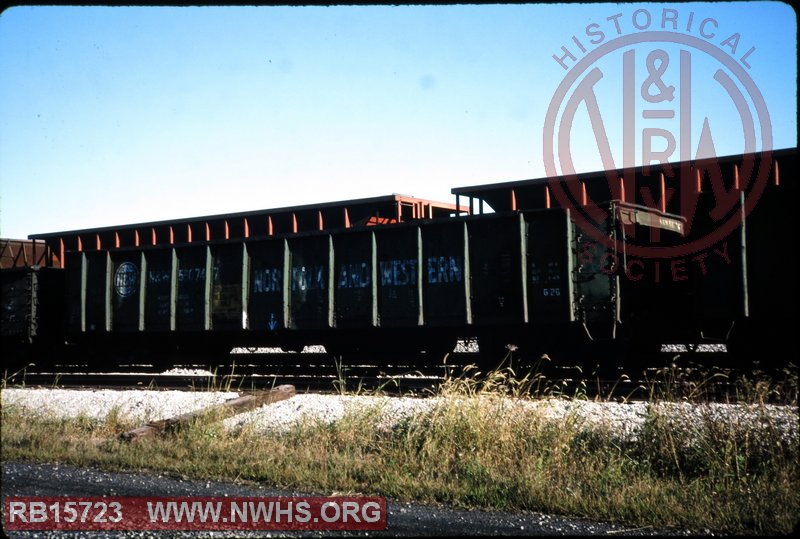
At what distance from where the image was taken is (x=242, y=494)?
5.45m

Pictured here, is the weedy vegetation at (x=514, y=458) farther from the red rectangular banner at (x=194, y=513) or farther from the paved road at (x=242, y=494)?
the red rectangular banner at (x=194, y=513)

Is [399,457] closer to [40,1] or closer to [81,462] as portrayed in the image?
[81,462]

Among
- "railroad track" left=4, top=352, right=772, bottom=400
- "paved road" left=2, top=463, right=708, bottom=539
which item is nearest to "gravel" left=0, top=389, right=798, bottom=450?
"railroad track" left=4, top=352, right=772, bottom=400

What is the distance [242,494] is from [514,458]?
2.58 meters

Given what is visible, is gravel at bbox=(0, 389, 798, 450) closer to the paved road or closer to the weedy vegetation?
the weedy vegetation

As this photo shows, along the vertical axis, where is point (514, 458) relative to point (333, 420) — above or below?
below

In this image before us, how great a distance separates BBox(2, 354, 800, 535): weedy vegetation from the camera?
16.6 feet

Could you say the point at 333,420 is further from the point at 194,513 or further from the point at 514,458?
the point at 194,513

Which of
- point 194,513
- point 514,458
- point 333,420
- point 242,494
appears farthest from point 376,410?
point 194,513

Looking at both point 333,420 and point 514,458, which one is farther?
point 333,420

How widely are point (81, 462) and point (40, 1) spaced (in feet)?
14.2

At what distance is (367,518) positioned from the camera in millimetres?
4816

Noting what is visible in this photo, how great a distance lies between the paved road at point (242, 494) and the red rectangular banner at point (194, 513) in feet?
0.44

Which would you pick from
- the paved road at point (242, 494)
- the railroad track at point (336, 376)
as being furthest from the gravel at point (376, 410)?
the paved road at point (242, 494)
